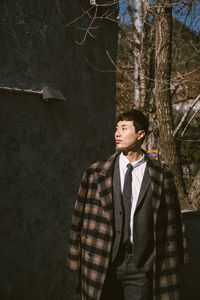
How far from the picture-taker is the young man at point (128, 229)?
8.50 feet

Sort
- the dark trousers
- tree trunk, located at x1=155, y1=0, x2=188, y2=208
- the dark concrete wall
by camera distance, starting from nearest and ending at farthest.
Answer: the dark trousers → the dark concrete wall → tree trunk, located at x1=155, y1=0, x2=188, y2=208

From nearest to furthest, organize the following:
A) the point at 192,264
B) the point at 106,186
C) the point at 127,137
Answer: the point at 106,186, the point at 127,137, the point at 192,264

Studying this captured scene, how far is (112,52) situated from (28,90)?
5.91 feet

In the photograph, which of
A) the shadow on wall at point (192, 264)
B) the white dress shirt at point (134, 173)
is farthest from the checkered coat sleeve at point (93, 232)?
the shadow on wall at point (192, 264)

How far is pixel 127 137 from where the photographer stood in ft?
9.27

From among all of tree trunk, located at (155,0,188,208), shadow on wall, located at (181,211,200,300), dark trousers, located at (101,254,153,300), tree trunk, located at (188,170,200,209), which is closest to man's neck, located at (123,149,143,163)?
dark trousers, located at (101,254,153,300)

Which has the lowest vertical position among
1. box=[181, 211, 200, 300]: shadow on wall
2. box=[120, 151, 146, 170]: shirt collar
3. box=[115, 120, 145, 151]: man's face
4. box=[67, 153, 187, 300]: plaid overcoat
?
box=[181, 211, 200, 300]: shadow on wall

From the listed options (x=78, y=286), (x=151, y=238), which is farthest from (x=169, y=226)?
(x=78, y=286)

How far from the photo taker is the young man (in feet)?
8.50

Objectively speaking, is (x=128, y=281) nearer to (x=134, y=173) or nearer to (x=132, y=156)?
(x=134, y=173)

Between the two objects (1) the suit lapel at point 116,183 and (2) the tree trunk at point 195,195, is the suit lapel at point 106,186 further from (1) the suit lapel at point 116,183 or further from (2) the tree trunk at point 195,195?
(2) the tree trunk at point 195,195

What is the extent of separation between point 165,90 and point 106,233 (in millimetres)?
4099

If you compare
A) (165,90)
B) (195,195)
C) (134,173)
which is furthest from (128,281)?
(165,90)

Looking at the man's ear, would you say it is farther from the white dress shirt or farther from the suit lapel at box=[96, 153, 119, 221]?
the suit lapel at box=[96, 153, 119, 221]
